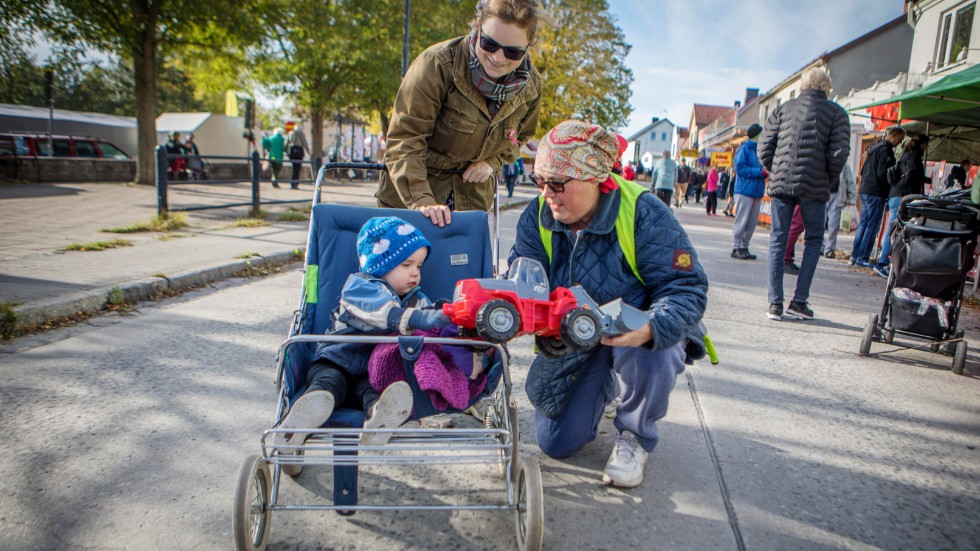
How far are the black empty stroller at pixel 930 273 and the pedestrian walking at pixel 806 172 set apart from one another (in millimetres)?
822

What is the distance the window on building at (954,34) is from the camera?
1573 centimetres

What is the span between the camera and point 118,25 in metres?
13.0

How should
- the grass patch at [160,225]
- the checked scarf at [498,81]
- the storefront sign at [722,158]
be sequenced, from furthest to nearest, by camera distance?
1. the storefront sign at [722,158]
2. the grass patch at [160,225]
3. the checked scarf at [498,81]

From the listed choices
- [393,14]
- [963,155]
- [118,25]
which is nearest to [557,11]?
[393,14]

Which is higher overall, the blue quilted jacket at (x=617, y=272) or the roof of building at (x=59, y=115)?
the roof of building at (x=59, y=115)

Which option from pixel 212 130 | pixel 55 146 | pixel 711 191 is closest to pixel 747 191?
pixel 711 191

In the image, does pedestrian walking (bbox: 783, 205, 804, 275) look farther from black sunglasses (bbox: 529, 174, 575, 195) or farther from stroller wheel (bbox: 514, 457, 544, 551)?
stroller wheel (bbox: 514, 457, 544, 551)

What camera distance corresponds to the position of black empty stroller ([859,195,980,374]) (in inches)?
162

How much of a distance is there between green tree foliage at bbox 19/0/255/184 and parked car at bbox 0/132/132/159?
3314mm

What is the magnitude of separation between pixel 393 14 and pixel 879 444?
23194 millimetres

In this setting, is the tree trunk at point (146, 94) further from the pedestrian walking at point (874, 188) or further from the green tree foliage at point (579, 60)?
the green tree foliage at point (579, 60)

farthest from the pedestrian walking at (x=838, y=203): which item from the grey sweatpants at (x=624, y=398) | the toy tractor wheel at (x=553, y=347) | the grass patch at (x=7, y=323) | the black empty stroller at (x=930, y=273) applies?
the grass patch at (x=7, y=323)

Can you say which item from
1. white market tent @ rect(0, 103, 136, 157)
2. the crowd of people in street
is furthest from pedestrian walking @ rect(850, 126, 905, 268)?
white market tent @ rect(0, 103, 136, 157)

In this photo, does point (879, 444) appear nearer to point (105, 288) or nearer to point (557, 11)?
point (105, 288)
